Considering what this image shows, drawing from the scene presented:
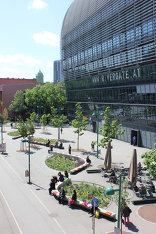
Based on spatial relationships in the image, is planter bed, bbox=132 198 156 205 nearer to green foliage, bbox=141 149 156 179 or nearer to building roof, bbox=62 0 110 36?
green foliage, bbox=141 149 156 179

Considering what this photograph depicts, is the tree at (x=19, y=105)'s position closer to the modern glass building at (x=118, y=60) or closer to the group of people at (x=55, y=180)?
→ the modern glass building at (x=118, y=60)

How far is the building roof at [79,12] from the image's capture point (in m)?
51.0

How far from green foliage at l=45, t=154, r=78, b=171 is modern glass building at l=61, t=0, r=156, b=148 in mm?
14347

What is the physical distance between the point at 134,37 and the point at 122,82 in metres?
8.32

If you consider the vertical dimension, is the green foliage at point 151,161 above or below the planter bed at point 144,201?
above

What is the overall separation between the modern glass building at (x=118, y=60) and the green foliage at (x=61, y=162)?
14.3m

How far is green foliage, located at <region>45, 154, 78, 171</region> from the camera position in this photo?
26.4 m

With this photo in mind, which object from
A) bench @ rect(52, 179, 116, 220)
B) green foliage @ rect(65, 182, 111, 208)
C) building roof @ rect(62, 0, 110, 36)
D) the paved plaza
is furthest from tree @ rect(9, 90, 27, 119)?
bench @ rect(52, 179, 116, 220)

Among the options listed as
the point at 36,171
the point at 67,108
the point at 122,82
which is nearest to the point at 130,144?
the point at 122,82

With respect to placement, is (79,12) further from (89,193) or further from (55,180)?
(89,193)

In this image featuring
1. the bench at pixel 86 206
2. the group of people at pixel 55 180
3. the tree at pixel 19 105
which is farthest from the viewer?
the tree at pixel 19 105

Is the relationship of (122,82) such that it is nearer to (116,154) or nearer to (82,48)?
(116,154)

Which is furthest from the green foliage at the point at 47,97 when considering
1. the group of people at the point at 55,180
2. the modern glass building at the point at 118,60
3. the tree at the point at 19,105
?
the group of people at the point at 55,180

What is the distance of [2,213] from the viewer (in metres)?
16.2
